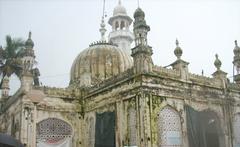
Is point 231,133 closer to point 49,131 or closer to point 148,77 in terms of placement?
point 148,77

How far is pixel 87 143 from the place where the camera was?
20.0 metres

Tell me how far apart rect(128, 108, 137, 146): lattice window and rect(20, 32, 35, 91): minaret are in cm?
633

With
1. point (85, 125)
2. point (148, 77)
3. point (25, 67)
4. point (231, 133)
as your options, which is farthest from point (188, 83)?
point (25, 67)

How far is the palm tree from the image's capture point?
81.4ft

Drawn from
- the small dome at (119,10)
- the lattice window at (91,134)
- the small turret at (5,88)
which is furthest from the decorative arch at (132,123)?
the small dome at (119,10)

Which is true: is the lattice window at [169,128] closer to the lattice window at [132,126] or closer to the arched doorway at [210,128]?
the lattice window at [132,126]

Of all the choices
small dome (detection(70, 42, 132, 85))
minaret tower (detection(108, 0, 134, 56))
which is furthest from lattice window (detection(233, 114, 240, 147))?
minaret tower (detection(108, 0, 134, 56))

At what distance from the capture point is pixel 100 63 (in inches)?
989

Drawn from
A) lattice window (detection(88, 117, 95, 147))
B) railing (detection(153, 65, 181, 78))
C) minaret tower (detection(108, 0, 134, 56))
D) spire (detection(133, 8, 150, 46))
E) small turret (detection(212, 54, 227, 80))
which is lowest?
lattice window (detection(88, 117, 95, 147))

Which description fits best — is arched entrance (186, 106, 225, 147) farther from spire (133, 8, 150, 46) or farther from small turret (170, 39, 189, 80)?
spire (133, 8, 150, 46)

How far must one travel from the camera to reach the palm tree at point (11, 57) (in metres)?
24.8

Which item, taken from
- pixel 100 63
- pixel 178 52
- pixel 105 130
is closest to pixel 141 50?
pixel 178 52

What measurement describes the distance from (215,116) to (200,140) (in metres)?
2.56

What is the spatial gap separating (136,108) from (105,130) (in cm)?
328
